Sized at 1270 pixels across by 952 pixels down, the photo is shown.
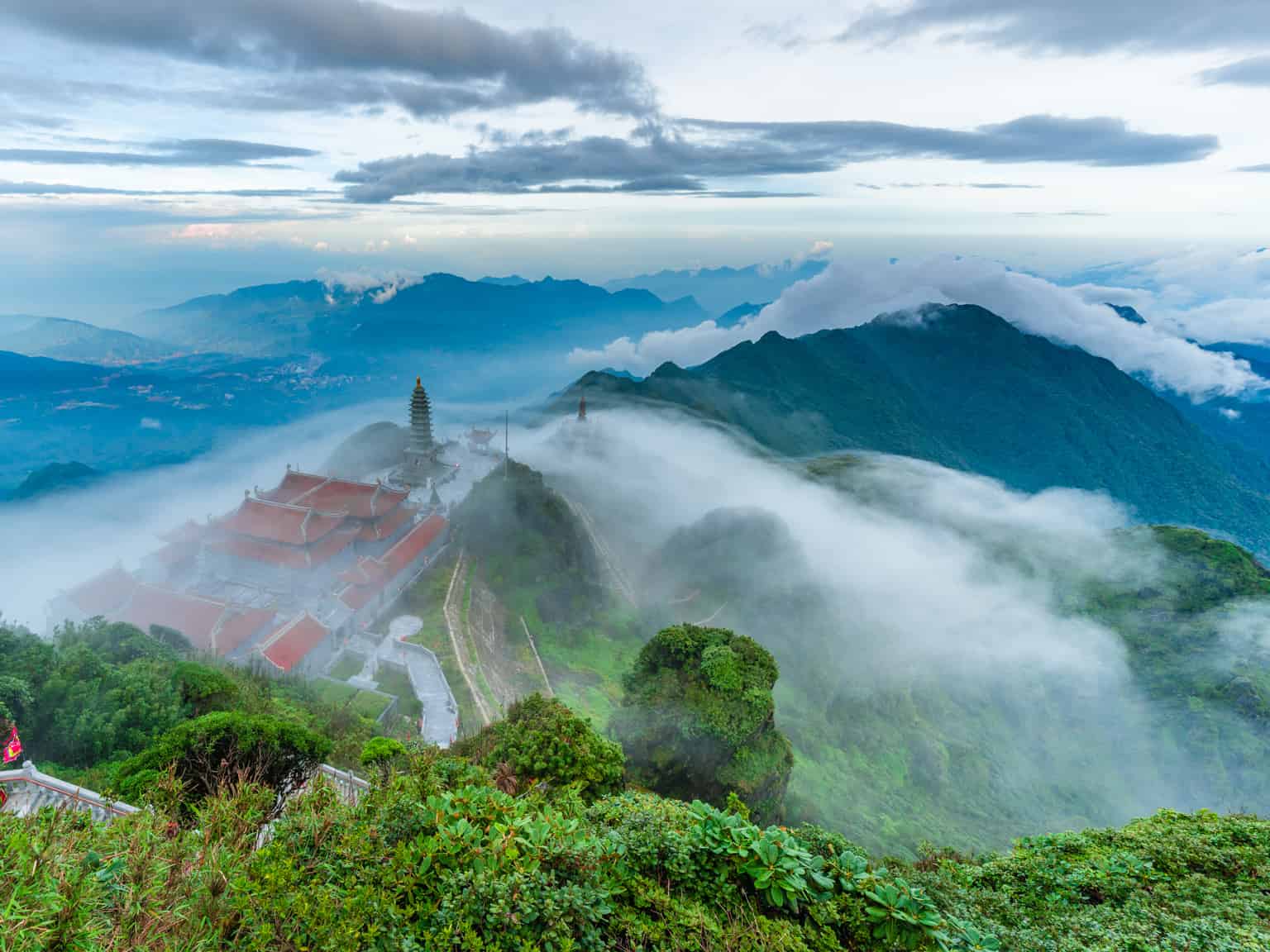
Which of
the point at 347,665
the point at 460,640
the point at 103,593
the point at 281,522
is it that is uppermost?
the point at 281,522

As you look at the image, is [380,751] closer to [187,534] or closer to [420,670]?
[420,670]

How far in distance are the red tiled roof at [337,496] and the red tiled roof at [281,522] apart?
121 cm

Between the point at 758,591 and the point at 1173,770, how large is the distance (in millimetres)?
28240

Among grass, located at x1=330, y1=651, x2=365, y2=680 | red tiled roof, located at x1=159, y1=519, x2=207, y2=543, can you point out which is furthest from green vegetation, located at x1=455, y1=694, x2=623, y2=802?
red tiled roof, located at x1=159, y1=519, x2=207, y2=543

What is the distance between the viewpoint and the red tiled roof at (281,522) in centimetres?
3691

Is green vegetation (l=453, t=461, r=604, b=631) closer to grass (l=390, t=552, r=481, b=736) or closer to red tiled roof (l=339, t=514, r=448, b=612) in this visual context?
red tiled roof (l=339, t=514, r=448, b=612)

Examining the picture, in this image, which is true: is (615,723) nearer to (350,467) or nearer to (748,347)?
(350,467)

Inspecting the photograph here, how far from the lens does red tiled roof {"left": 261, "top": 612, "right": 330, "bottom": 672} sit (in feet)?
91.3

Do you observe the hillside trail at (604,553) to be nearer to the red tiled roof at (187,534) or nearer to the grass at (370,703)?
the grass at (370,703)

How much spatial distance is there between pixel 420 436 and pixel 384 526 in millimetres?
18704

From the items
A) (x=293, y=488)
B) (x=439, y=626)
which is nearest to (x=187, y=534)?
(x=293, y=488)

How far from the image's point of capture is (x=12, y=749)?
13.4 m

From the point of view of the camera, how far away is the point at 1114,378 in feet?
440

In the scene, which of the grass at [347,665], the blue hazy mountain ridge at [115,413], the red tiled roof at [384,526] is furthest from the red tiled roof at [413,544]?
the blue hazy mountain ridge at [115,413]
